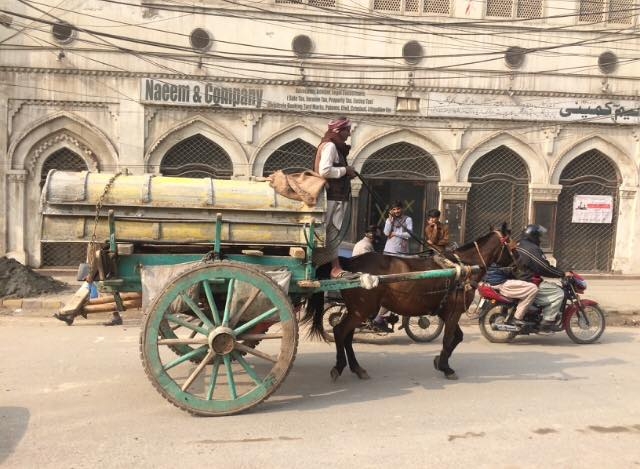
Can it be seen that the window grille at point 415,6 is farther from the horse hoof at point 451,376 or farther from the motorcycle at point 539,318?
the horse hoof at point 451,376

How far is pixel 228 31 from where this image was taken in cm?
1252

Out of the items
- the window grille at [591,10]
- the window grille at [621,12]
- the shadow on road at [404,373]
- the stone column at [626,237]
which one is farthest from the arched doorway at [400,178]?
the shadow on road at [404,373]

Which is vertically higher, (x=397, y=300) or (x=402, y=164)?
(x=402, y=164)

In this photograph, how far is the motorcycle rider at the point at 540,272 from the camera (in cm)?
729

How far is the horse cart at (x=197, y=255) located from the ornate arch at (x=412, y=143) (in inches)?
346

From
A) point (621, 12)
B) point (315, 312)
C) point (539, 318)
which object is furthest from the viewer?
point (621, 12)

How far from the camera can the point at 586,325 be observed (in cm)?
762

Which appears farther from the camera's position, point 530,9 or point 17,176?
point 530,9

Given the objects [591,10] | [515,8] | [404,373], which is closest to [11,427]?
[404,373]

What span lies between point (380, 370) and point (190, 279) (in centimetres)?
254

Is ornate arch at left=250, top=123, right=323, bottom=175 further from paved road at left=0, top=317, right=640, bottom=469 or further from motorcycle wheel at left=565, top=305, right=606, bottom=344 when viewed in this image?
motorcycle wheel at left=565, top=305, right=606, bottom=344

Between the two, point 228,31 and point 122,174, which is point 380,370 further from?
point 228,31

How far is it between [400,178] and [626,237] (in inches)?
230

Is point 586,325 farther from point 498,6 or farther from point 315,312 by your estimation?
point 498,6
